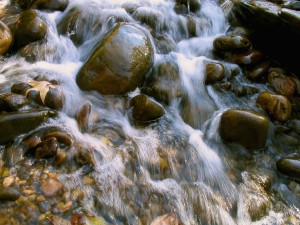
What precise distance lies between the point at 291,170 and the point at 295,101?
1532 mm

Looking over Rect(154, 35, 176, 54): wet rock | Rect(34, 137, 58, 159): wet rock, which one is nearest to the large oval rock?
Rect(154, 35, 176, 54): wet rock

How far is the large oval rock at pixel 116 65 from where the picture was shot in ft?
14.4

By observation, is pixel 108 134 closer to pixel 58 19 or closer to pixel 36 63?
pixel 36 63

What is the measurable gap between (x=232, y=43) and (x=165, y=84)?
164 cm

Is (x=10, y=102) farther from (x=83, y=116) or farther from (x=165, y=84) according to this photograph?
(x=165, y=84)

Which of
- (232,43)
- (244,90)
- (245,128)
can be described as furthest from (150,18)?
(245,128)

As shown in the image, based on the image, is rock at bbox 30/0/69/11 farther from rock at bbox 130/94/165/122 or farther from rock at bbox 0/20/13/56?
rock at bbox 130/94/165/122

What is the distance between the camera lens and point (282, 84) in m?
5.20

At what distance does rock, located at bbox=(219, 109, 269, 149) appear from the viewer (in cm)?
410

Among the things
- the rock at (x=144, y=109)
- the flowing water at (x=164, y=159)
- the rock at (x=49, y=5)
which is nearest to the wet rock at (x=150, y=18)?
the flowing water at (x=164, y=159)

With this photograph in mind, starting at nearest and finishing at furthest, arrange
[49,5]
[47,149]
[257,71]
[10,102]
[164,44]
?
[47,149]
[10,102]
[257,71]
[164,44]
[49,5]

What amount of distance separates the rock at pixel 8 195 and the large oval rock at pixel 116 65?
6.05 ft

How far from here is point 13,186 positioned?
3.24 m

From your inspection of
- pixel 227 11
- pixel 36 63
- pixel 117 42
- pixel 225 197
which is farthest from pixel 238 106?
pixel 36 63
